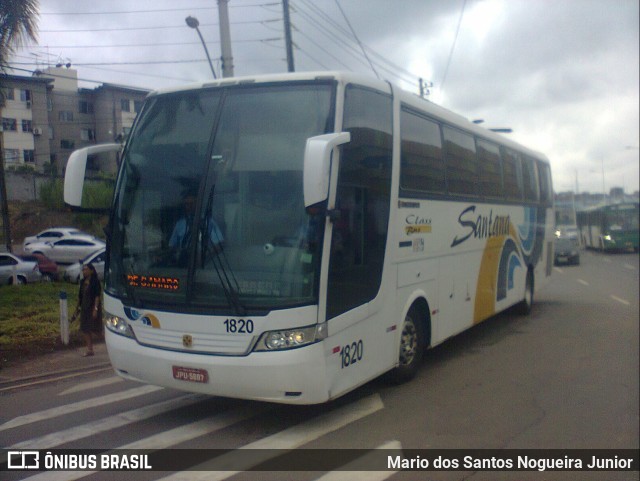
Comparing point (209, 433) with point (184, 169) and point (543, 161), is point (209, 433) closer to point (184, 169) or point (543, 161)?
point (184, 169)

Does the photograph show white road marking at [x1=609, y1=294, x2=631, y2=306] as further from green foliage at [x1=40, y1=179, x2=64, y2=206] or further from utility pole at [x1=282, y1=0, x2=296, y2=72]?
green foliage at [x1=40, y1=179, x2=64, y2=206]

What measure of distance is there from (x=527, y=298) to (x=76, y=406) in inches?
416

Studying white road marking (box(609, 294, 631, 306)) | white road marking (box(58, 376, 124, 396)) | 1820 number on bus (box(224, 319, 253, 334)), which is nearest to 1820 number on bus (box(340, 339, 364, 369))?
1820 number on bus (box(224, 319, 253, 334))

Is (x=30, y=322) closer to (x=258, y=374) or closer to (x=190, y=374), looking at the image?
(x=190, y=374)

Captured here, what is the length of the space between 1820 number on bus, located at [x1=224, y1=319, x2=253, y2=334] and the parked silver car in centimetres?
1184

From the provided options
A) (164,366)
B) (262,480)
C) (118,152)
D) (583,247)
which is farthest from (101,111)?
(583,247)

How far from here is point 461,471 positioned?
5422 mm

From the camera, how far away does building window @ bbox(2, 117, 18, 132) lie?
11.9 meters

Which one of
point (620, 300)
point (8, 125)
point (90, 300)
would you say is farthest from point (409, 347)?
point (620, 300)

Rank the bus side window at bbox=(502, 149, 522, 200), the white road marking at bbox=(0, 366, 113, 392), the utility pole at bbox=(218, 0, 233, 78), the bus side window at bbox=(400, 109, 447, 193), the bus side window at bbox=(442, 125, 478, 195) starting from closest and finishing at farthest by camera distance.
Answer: the bus side window at bbox=(400, 109, 447, 193)
the white road marking at bbox=(0, 366, 113, 392)
the bus side window at bbox=(442, 125, 478, 195)
the bus side window at bbox=(502, 149, 522, 200)
the utility pole at bbox=(218, 0, 233, 78)

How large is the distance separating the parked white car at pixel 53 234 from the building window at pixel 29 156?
5355mm

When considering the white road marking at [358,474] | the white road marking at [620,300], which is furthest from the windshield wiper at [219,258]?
the white road marking at [620,300]

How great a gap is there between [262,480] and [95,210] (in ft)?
11.6

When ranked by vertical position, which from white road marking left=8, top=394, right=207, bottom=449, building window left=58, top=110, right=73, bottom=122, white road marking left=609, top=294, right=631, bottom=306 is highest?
building window left=58, top=110, right=73, bottom=122
